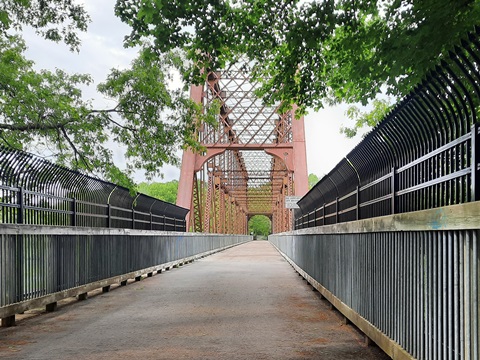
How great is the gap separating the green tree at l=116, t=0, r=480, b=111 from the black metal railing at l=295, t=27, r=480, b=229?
13.8ft

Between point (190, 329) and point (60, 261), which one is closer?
point (190, 329)

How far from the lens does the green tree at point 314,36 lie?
11492 mm

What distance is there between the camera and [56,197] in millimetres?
11219

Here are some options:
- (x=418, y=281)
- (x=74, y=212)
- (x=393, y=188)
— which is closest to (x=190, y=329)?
(x=393, y=188)

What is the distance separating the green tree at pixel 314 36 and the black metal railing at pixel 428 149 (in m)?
4.21

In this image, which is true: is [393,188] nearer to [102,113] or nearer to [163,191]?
[102,113]

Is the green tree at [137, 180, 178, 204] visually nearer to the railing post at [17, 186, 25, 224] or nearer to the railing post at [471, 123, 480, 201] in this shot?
the railing post at [17, 186, 25, 224]

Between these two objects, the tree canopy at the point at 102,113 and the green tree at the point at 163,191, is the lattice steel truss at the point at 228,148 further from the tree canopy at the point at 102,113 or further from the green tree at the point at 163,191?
the green tree at the point at 163,191

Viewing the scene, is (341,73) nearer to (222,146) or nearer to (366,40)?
(366,40)

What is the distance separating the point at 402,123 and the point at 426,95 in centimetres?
89

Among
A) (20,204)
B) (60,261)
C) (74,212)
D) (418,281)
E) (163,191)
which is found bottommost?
(60,261)

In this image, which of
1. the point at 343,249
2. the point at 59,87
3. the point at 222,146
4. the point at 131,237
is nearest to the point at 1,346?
the point at 343,249

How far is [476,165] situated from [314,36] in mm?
9252

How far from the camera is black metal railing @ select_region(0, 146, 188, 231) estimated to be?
9.13m
